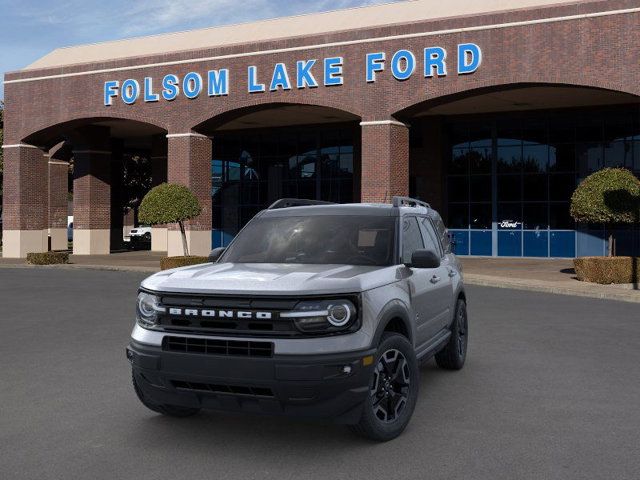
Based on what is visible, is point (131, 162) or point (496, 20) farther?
point (131, 162)

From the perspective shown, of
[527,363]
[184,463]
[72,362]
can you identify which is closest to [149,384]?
[184,463]

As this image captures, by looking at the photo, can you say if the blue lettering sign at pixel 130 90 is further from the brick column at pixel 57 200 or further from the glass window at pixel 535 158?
the glass window at pixel 535 158

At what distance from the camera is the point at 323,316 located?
5.33m

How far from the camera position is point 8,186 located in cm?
3778

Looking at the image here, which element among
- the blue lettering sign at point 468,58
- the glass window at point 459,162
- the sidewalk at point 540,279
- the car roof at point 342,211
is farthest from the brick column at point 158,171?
the car roof at point 342,211

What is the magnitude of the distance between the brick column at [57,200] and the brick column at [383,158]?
842 inches

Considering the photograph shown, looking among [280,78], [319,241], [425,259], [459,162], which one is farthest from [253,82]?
[425,259]

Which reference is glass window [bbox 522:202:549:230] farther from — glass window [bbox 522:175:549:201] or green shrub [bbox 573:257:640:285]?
green shrub [bbox 573:257:640:285]

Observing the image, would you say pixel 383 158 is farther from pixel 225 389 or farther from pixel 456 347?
pixel 225 389

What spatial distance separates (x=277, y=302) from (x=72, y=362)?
→ 4.86 metres

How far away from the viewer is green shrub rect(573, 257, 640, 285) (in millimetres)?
A: 20750

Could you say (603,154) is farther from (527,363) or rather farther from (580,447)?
(580,447)

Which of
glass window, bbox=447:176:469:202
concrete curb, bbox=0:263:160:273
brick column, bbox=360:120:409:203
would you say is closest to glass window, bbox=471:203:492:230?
glass window, bbox=447:176:469:202

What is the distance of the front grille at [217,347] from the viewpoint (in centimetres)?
532
